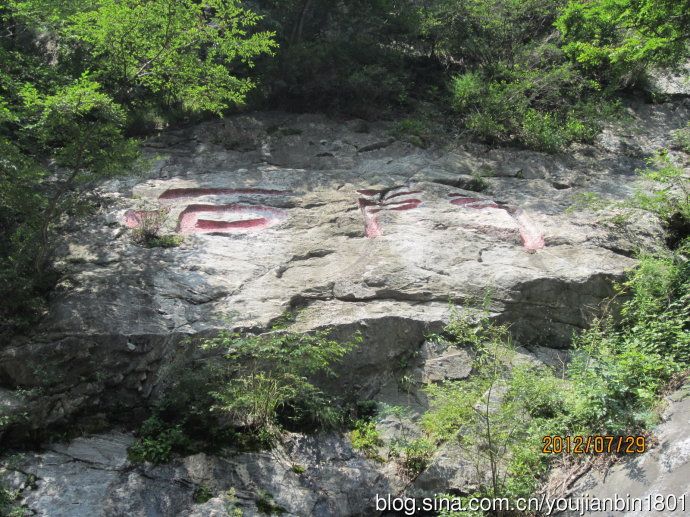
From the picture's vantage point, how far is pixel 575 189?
911cm

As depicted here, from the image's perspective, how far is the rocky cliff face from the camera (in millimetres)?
5562

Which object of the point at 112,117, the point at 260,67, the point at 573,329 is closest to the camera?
the point at 112,117

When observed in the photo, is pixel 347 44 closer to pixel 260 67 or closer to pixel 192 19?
pixel 260 67

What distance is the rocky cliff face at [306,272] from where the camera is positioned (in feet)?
18.2

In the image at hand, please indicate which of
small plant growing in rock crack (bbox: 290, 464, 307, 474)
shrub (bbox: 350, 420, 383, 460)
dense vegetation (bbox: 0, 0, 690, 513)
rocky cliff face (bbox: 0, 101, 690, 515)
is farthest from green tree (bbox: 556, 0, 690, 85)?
small plant growing in rock crack (bbox: 290, 464, 307, 474)

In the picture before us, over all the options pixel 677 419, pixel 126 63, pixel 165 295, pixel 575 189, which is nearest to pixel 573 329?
pixel 677 419

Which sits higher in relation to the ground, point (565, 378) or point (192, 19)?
point (192, 19)

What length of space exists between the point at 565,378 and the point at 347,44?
6.70 metres

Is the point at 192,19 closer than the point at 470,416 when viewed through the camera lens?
No

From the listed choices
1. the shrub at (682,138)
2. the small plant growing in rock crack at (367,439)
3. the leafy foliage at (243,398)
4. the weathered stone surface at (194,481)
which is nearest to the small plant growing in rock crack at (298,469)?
the weathered stone surface at (194,481)

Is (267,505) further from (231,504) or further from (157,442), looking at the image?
(157,442)
